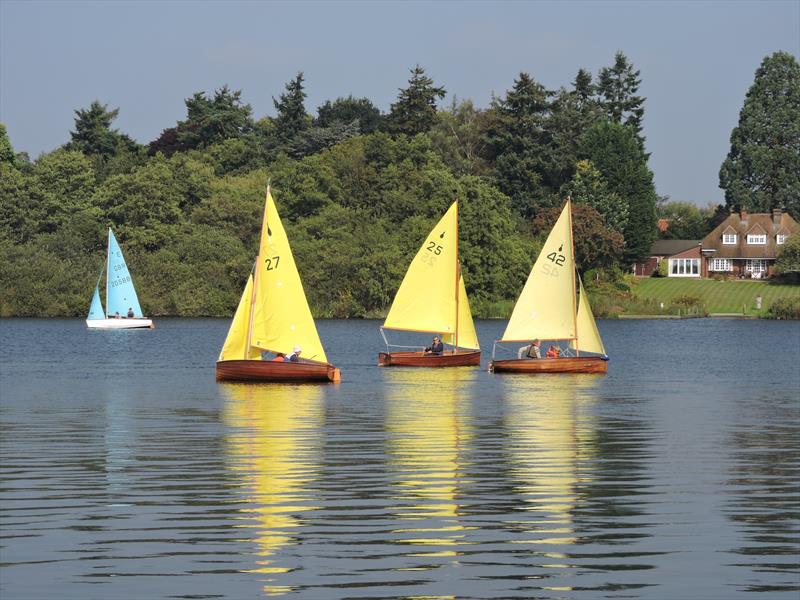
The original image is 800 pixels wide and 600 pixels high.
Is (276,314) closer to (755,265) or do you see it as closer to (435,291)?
(435,291)

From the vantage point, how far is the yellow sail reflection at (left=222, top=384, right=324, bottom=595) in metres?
21.1

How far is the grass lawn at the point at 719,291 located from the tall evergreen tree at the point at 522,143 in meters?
15.6

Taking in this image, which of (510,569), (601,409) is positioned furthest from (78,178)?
(510,569)

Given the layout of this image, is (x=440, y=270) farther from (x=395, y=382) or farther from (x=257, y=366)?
(x=257, y=366)

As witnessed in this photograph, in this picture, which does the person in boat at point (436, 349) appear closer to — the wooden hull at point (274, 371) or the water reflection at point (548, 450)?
the water reflection at point (548, 450)

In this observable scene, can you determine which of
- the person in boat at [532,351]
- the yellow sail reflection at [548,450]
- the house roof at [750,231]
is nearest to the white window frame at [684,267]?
the house roof at [750,231]

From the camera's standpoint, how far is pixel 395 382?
5947 centimetres

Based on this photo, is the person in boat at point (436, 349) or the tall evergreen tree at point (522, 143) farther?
the tall evergreen tree at point (522, 143)

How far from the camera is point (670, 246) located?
182 metres

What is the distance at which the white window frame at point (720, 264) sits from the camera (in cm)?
17860

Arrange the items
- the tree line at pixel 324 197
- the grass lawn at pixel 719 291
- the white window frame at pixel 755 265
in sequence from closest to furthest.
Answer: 1. the tree line at pixel 324 197
2. the grass lawn at pixel 719 291
3. the white window frame at pixel 755 265

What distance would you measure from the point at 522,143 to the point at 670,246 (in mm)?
33113

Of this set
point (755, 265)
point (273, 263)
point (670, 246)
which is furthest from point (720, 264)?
point (273, 263)

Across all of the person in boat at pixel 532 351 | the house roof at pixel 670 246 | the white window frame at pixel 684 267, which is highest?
the house roof at pixel 670 246
